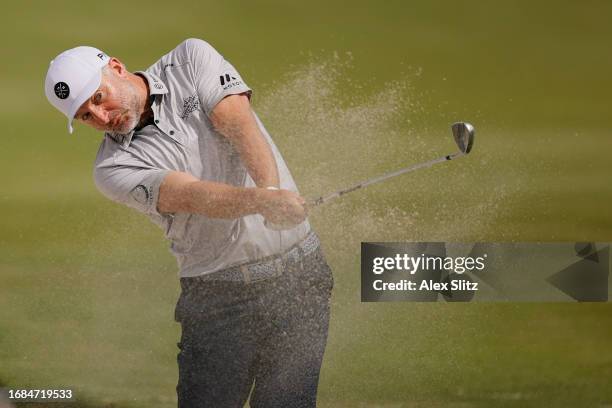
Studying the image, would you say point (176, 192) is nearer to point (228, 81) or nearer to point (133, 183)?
point (133, 183)

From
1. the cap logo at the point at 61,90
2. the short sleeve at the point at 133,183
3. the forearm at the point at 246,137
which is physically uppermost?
the cap logo at the point at 61,90

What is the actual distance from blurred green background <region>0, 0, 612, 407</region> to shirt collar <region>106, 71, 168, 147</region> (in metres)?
0.43

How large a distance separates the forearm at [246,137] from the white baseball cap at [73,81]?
301mm

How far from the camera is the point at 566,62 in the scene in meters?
2.57

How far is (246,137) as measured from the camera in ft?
6.47

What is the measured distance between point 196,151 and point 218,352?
0.49 m


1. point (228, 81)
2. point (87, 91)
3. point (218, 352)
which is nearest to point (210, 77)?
point (228, 81)

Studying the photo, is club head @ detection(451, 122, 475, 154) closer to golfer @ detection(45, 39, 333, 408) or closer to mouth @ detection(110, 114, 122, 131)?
golfer @ detection(45, 39, 333, 408)

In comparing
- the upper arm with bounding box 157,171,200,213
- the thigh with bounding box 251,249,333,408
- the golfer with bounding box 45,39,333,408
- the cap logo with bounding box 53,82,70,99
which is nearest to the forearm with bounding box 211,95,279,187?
the golfer with bounding box 45,39,333,408

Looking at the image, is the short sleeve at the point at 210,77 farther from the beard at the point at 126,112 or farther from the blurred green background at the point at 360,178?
the blurred green background at the point at 360,178

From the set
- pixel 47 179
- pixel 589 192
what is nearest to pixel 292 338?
pixel 47 179

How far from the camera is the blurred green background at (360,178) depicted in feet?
8.10

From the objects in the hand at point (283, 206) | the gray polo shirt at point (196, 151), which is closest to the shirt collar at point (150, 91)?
the gray polo shirt at point (196, 151)

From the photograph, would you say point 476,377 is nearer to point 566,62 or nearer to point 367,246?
point 367,246
